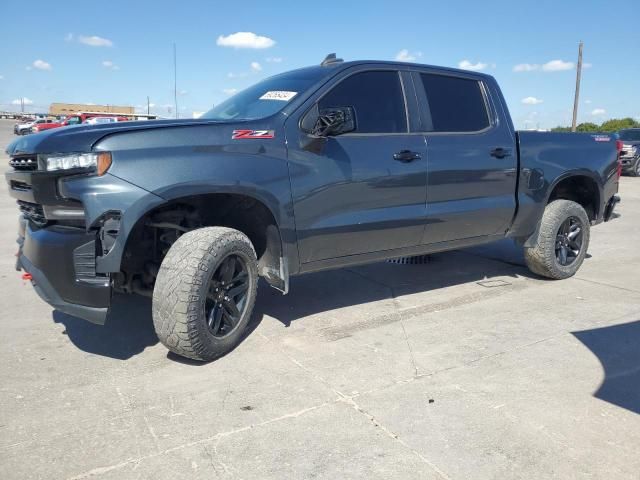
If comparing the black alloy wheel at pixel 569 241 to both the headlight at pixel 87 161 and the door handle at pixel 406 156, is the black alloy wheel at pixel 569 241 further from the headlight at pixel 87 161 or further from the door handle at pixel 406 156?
the headlight at pixel 87 161

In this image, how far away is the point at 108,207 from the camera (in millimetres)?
3119

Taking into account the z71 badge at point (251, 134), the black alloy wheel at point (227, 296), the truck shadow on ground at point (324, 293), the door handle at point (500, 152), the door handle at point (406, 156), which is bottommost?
the truck shadow on ground at point (324, 293)

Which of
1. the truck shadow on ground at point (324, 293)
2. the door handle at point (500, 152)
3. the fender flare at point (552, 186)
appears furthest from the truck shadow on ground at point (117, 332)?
the fender flare at point (552, 186)

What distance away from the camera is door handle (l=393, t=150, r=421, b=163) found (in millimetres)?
4285

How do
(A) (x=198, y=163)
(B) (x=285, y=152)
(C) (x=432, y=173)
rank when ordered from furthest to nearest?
(C) (x=432, y=173), (B) (x=285, y=152), (A) (x=198, y=163)

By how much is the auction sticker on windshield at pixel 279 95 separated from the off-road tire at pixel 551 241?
2.99 m

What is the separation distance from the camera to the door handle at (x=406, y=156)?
429 cm

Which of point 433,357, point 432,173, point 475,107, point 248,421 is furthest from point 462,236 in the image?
point 248,421

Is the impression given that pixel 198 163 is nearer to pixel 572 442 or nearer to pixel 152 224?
pixel 152 224

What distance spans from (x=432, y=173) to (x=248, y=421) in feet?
8.31

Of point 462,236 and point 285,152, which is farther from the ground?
point 285,152

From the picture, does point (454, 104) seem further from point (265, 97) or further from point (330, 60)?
point (265, 97)

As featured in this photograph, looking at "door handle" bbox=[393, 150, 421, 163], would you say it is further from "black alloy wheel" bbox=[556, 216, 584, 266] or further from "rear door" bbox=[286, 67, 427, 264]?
"black alloy wheel" bbox=[556, 216, 584, 266]

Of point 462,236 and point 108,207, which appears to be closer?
point 108,207
